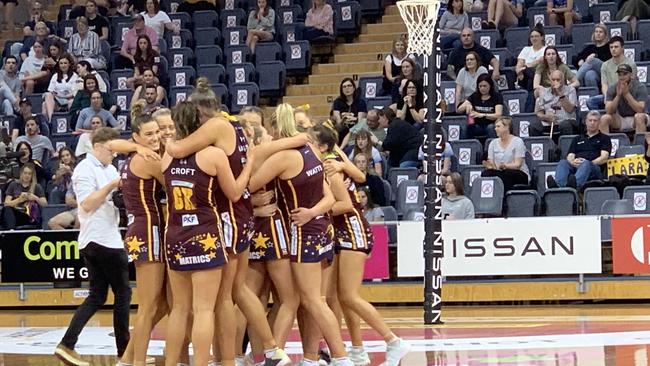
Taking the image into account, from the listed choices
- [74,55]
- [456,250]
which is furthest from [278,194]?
[74,55]

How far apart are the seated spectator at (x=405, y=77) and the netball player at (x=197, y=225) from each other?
9.61m

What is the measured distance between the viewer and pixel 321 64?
21.6m

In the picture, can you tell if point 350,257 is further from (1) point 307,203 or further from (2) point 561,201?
(2) point 561,201

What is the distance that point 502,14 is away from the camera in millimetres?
19859

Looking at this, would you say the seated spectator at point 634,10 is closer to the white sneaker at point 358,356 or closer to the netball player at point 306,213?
the white sneaker at point 358,356

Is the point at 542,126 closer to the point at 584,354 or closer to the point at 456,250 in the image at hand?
the point at 456,250

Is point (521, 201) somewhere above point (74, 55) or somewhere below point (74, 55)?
below

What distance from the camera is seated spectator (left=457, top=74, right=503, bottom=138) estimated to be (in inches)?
692

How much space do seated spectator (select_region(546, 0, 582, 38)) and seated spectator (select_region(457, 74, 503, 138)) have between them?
2.20 m

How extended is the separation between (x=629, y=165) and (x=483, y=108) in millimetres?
2474

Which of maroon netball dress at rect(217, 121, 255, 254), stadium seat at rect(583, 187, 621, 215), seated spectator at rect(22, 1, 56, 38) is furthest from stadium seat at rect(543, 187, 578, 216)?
seated spectator at rect(22, 1, 56, 38)

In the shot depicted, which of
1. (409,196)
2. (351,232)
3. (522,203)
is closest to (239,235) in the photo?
(351,232)

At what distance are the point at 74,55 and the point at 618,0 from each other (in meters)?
8.96

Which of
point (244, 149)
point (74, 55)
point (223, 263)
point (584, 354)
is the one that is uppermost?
point (74, 55)
